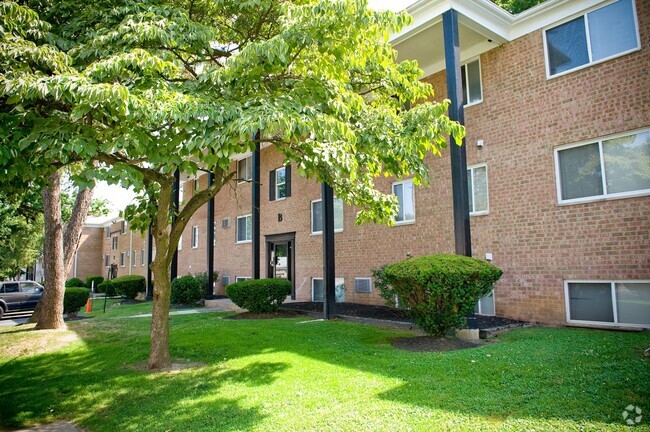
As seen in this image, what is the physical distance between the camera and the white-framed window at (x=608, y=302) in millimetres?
8539

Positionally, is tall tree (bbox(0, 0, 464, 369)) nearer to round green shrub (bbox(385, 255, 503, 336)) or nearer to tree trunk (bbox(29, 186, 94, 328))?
round green shrub (bbox(385, 255, 503, 336))

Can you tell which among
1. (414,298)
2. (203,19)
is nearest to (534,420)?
(414,298)

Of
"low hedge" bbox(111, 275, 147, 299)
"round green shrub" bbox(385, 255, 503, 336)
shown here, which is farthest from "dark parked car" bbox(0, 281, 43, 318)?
"round green shrub" bbox(385, 255, 503, 336)

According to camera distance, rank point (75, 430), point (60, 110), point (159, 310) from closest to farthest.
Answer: point (75, 430), point (60, 110), point (159, 310)

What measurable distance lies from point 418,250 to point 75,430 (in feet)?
30.8

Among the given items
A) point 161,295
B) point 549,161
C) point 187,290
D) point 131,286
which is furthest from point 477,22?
point 131,286

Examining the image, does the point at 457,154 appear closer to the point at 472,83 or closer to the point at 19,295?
the point at 472,83

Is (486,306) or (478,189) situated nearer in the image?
(486,306)

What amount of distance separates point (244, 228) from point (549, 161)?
14.4m

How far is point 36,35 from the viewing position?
5.80 meters

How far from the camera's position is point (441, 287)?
24.1ft

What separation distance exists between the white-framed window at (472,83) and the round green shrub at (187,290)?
12012 mm

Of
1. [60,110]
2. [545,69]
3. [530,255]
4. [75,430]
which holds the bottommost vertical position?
[75,430]

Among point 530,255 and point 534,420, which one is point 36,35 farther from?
point 530,255
